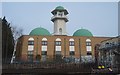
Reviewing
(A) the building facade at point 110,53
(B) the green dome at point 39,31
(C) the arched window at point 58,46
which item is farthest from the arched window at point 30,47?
(A) the building facade at point 110,53

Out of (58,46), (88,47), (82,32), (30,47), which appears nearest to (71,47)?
(58,46)

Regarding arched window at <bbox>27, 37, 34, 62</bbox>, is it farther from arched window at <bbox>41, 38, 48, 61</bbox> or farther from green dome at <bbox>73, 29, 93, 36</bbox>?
green dome at <bbox>73, 29, 93, 36</bbox>

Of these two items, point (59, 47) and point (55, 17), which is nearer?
point (59, 47)

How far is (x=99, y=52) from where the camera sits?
120 ft

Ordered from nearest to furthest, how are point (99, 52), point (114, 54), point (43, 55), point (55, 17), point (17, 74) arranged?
point (17, 74) → point (114, 54) → point (99, 52) → point (43, 55) → point (55, 17)

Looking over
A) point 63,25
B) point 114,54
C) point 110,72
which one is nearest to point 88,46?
point 63,25

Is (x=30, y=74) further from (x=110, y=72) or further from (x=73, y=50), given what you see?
(x=73, y=50)

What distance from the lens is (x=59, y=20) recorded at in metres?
56.5

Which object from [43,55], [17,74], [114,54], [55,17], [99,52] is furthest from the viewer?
[55,17]

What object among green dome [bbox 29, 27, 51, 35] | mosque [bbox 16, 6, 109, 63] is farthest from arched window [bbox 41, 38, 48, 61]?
green dome [bbox 29, 27, 51, 35]

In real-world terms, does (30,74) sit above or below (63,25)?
below

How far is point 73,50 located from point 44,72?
1181 inches

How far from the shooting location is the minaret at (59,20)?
184 feet

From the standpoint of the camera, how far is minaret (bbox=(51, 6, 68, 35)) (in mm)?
55975
